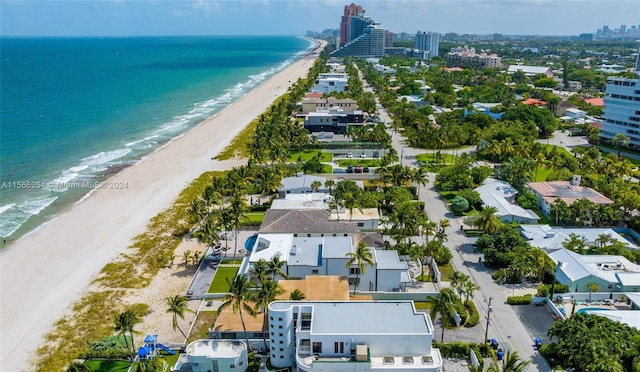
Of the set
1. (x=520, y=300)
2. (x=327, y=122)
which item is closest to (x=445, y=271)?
(x=520, y=300)

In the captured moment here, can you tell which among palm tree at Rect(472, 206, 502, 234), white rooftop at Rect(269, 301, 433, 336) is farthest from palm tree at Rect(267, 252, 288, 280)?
palm tree at Rect(472, 206, 502, 234)

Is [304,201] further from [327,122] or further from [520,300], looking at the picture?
→ [327,122]

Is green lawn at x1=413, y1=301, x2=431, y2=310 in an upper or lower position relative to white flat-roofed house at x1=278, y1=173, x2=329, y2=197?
lower

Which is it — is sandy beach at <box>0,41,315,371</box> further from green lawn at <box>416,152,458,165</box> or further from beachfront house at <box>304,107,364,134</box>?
green lawn at <box>416,152,458,165</box>

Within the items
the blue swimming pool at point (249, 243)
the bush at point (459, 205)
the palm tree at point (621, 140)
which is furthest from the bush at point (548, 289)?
the palm tree at point (621, 140)

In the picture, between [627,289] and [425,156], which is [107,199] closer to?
[425,156]

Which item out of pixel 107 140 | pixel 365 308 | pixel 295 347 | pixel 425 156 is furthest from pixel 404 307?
pixel 107 140

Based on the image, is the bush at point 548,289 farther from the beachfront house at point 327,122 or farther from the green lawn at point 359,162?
the beachfront house at point 327,122
